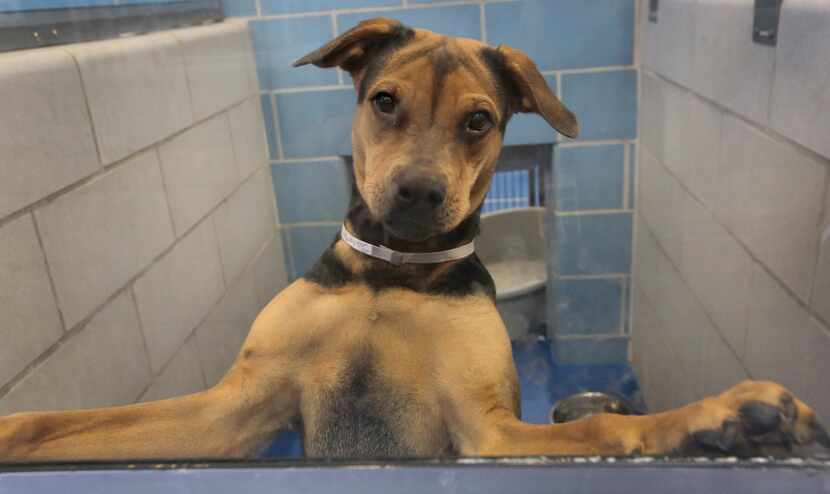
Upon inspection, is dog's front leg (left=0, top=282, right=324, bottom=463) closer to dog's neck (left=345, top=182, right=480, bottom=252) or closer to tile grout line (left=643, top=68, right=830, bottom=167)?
dog's neck (left=345, top=182, right=480, bottom=252)

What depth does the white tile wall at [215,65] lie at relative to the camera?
168 cm

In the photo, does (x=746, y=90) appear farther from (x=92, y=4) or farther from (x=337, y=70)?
(x=92, y=4)

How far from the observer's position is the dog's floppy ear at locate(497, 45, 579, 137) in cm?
127

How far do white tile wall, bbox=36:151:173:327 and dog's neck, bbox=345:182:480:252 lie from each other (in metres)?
0.50

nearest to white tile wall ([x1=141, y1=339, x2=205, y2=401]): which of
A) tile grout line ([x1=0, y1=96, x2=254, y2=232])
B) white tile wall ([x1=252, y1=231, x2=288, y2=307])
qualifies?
white tile wall ([x1=252, y1=231, x2=288, y2=307])

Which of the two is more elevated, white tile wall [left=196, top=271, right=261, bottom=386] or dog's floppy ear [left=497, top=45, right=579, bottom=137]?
dog's floppy ear [left=497, top=45, right=579, bottom=137]

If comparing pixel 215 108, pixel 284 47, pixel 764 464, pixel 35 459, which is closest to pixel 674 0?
pixel 284 47

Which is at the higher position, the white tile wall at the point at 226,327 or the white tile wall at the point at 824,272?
the white tile wall at the point at 824,272

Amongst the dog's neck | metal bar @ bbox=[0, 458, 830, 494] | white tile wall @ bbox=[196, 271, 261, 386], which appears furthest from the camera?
white tile wall @ bbox=[196, 271, 261, 386]

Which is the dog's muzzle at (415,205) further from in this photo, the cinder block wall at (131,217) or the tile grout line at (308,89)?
the tile grout line at (308,89)

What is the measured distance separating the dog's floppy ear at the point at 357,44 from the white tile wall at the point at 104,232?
48 centimetres

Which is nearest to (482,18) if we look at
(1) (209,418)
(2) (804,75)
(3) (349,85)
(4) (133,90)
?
(3) (349,85)

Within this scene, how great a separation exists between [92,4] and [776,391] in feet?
4.74

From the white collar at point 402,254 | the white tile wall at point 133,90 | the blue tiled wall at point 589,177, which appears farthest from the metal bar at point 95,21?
the blue tiled wall at point 589,177
